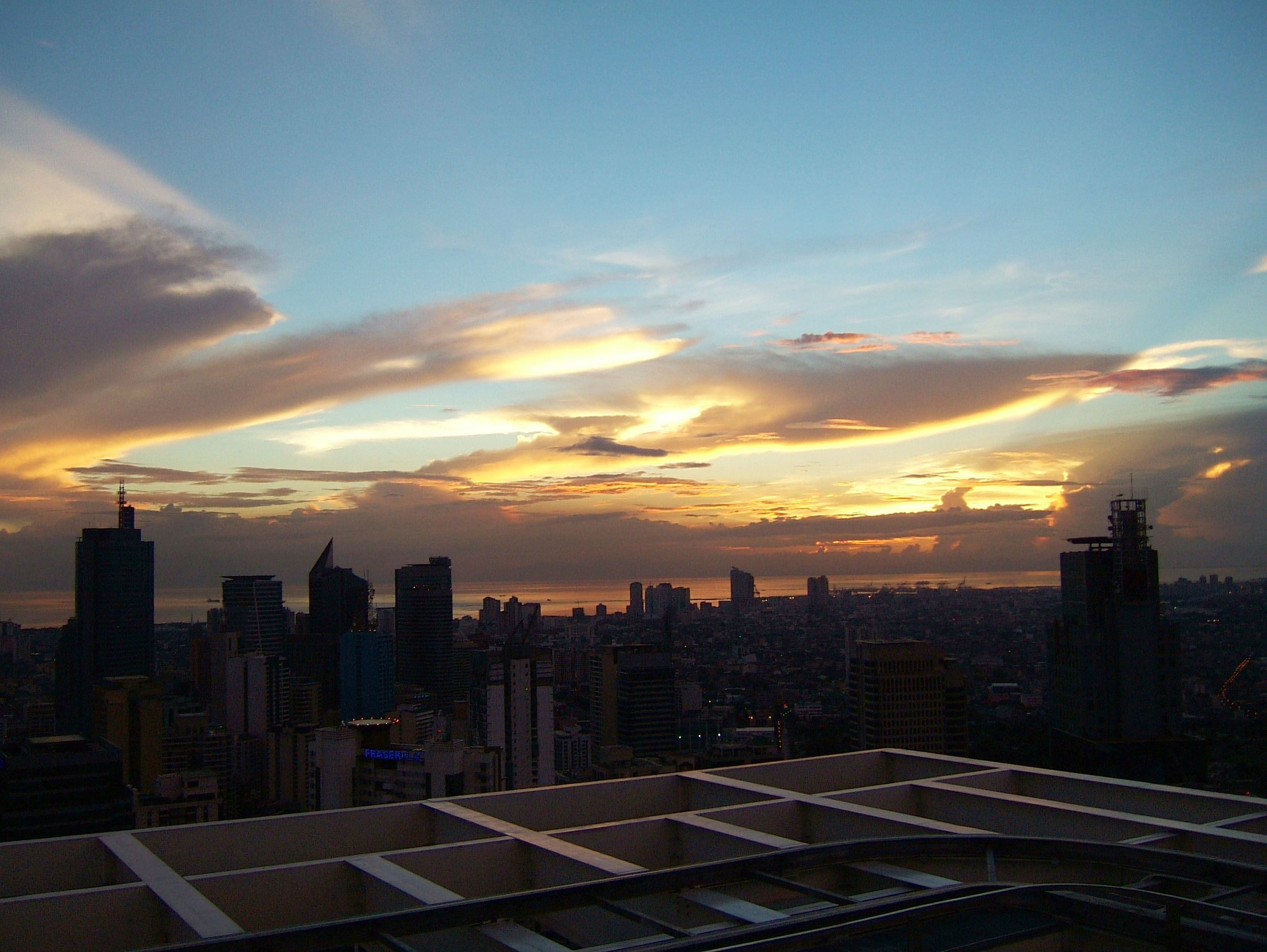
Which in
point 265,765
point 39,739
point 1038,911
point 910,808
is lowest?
point 265,765

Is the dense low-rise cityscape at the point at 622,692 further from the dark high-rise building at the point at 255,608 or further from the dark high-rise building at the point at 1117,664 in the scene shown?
the dark high-rise building at the point at 255,608

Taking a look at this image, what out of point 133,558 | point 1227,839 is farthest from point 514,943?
point 133,558

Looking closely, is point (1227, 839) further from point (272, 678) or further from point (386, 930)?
point (272, 678)

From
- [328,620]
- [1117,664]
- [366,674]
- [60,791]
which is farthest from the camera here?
[328,620]

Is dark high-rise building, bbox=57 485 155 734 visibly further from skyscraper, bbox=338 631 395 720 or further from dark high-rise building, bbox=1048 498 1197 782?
dark high-rise building, bbox=1048 498 1197 782

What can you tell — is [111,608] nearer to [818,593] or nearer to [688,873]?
[818,593]

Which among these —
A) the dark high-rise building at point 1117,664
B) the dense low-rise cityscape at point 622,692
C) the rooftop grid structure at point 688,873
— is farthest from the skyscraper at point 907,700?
the rooftop grid structure at point 688,873

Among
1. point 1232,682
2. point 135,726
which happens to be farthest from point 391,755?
point 1232,682
